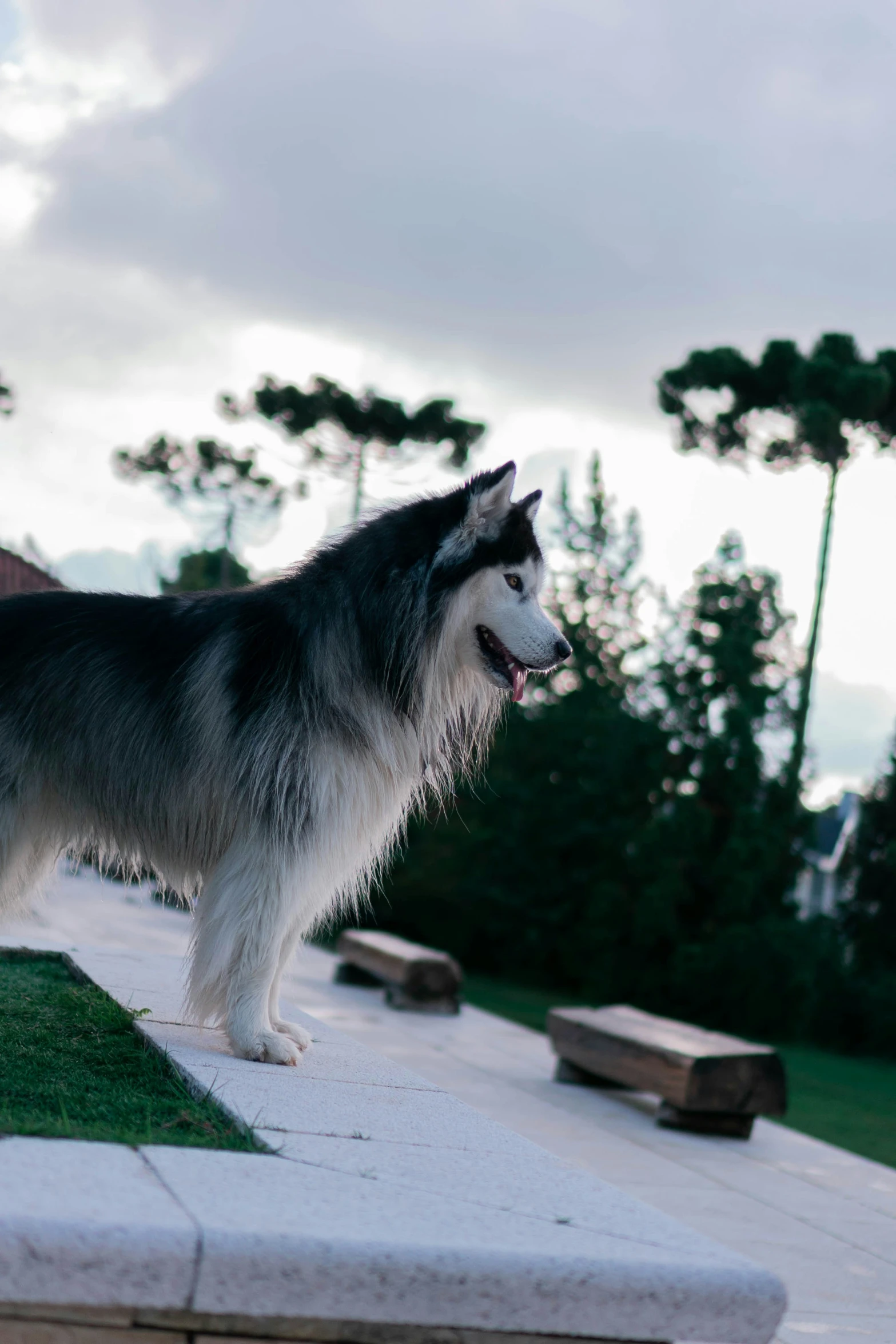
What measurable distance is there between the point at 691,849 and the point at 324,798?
17.0 metres

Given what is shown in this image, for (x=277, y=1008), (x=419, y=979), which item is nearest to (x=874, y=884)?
(x=419, y=979)

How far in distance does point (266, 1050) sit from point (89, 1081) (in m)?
0.70

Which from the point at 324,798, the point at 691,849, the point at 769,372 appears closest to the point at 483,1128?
the point at 324,798

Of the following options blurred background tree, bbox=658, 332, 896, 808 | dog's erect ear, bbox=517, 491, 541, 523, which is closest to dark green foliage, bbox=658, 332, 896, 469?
blurred background tree, bbox=658, 332, 896, 808

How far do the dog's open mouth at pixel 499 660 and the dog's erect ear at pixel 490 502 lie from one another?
0.98 ft

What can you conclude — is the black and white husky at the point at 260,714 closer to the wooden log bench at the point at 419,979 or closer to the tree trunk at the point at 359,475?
the wooden log bench at the point at 419,979

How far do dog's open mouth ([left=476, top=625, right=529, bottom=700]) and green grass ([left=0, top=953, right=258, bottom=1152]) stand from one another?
1.49 meters

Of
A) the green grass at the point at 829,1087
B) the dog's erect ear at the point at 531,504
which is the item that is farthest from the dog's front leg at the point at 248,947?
the green grass at the point at 829,1087

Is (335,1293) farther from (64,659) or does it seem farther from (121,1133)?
(64,659)

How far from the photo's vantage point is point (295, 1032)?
4199 millimetres

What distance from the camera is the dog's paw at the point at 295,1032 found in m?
4.15

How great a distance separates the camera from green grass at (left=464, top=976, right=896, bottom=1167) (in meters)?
8.78

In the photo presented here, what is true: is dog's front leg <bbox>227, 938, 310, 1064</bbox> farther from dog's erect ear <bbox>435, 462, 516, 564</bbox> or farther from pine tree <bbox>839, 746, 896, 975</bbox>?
pine tree <bbox>839, 746, 896, 975</bbox>

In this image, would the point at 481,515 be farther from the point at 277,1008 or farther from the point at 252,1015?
the point at 277,1008
